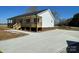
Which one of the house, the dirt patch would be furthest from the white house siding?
the dirt patch

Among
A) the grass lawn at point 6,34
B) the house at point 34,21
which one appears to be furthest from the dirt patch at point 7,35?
the house at point 34,21

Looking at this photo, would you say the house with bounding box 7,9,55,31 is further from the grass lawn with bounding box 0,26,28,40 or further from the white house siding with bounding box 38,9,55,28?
the grass lawn with bounding box 0,26,28,40

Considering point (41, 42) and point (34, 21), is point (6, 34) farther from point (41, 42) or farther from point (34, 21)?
point (41, 42)

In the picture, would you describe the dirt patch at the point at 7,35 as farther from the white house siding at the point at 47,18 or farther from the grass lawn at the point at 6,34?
the white house siding at the point at 47,18

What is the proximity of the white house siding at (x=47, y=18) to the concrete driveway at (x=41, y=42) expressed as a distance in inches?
7.6

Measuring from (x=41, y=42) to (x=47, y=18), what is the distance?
2.09 feet

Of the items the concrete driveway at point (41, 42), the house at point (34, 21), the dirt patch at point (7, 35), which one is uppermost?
the house at point (34, 21)

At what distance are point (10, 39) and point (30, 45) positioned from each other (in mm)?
530

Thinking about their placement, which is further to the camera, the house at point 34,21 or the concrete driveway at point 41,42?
the house at point 34,21

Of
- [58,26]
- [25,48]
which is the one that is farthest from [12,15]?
[58,26]

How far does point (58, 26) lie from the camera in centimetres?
488

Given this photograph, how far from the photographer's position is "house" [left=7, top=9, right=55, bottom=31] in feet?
15.8

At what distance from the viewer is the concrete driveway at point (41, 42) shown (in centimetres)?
466
